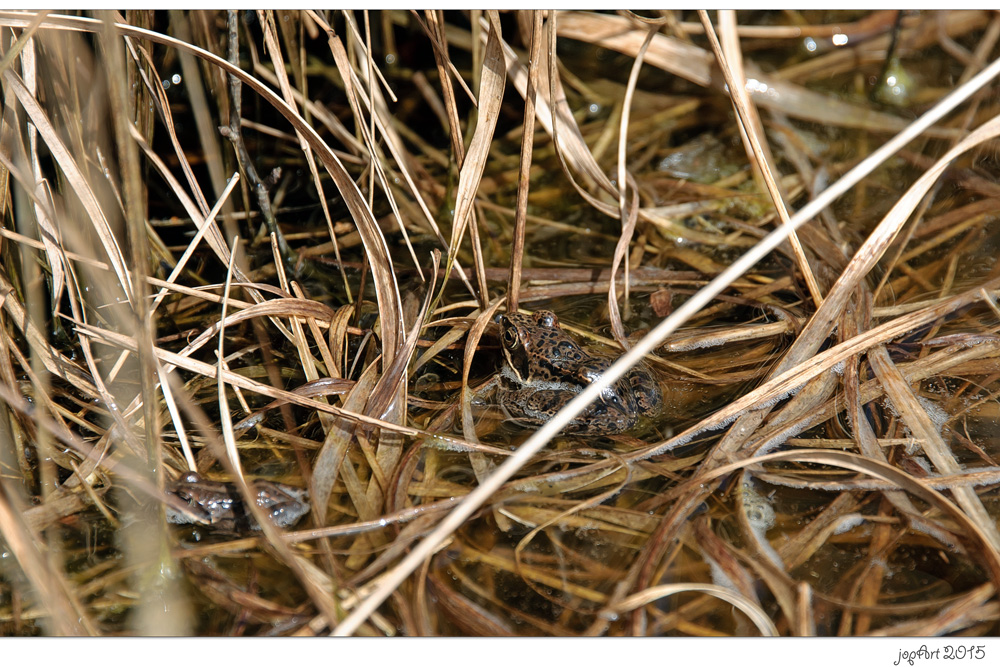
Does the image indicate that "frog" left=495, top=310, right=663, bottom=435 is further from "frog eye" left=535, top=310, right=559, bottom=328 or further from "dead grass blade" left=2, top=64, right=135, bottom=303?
"dead grass blade" left=2, top=64, right=135, bottom=303

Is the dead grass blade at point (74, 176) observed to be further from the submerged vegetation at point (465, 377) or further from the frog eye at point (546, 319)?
the frog eye at point (546, 319)

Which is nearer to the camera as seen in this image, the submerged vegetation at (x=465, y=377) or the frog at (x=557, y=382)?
the submerged vegetation at (x=465, y=377)

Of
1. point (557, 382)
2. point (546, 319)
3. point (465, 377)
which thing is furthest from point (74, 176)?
point (557, 382)

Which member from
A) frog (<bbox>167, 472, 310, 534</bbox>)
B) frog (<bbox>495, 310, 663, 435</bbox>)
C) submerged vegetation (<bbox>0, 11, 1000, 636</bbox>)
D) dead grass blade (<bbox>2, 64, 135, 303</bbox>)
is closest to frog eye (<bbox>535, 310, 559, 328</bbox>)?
frog (<bbox>495, 310, 663, 435</bbox>)

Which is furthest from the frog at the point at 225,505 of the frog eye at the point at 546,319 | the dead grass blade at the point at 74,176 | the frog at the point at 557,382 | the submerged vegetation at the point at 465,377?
the frog eye at the point at 546,319

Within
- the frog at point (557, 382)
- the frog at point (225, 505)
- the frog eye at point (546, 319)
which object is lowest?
the frog at point (225, 505)
